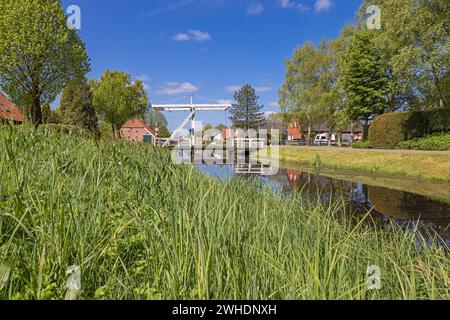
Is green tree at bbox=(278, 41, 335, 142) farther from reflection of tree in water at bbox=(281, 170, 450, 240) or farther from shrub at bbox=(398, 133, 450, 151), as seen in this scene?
reflection of tree in water at bbox=(281, 170, 450, 240)

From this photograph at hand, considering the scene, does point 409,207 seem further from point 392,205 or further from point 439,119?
point 439,119

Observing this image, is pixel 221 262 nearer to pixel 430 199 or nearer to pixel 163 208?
pixel 163 208

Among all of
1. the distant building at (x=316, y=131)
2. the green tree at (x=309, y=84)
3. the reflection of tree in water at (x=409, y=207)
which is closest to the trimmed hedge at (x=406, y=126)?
the reflection of tree in water at (x=409, y=207)

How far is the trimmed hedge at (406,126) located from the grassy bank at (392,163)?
3173 millimetres

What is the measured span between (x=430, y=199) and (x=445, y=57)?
11785 millimetres

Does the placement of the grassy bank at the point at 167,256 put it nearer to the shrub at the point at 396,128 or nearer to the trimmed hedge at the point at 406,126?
the trimmed hedge at the point at 406,126

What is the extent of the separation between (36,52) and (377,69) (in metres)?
27.1

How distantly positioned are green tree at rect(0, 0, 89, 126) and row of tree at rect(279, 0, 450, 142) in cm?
2039

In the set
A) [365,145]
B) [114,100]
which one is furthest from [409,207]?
[114,100]

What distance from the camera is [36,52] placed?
1923 cm

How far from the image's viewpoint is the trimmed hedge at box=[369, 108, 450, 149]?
22812 millimetres

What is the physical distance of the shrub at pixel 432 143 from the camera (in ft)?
66.9

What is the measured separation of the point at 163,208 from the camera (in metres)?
3.36

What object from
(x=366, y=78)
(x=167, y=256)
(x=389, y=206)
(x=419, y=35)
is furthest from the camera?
(x=366, y=78)
